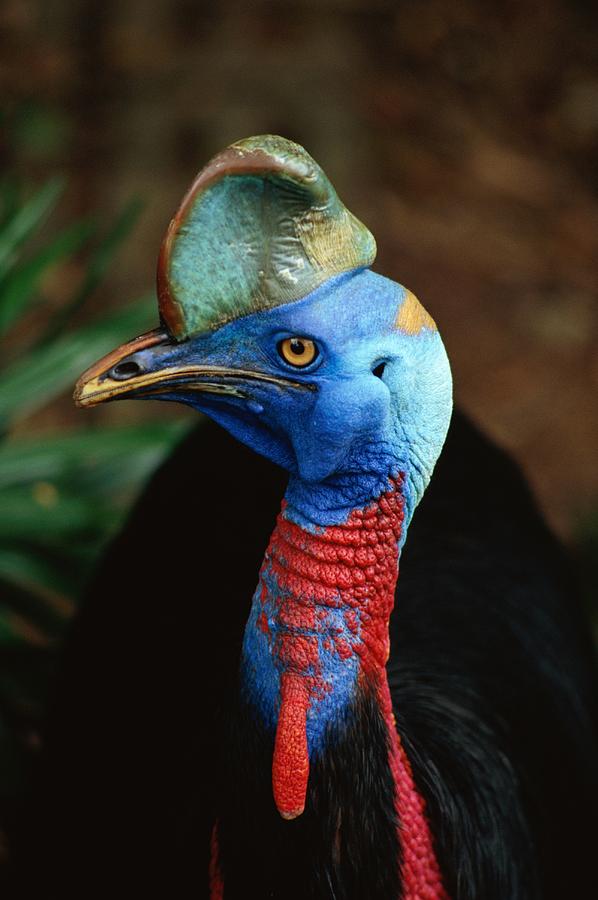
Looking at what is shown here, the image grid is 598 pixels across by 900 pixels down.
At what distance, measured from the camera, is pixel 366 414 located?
137 centimetres

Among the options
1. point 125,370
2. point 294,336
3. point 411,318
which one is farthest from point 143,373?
point 411,318

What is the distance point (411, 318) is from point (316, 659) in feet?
1.31

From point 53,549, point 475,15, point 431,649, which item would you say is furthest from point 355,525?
point 475,15

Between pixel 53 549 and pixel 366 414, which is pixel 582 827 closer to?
pixel 366 414

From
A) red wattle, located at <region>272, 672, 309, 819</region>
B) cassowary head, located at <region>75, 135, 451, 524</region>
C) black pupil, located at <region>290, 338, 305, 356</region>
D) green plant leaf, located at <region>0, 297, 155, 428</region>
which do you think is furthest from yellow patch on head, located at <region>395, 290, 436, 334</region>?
green plant leaf, located at <region>0, 297, 155, 428</region>

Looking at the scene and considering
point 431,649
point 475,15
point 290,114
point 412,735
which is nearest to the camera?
point 412,735

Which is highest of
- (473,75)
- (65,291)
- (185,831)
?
(473,75)

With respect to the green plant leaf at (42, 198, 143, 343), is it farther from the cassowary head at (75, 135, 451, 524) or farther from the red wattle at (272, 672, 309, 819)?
the red wattle at (272, 672, 309, 819)

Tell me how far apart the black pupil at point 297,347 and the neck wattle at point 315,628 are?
20cm

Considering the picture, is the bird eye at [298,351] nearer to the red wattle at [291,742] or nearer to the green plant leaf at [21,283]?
the red wattle at [291,742]

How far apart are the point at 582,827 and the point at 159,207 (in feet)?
10.8

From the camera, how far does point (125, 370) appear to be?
135 centimetres

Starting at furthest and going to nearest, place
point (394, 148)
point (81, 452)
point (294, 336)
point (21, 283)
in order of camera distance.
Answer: point (394, 148) → point (81, 452) → point (21, 283) → point (294, 336)

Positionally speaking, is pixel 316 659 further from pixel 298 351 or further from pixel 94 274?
pixel 94 274
